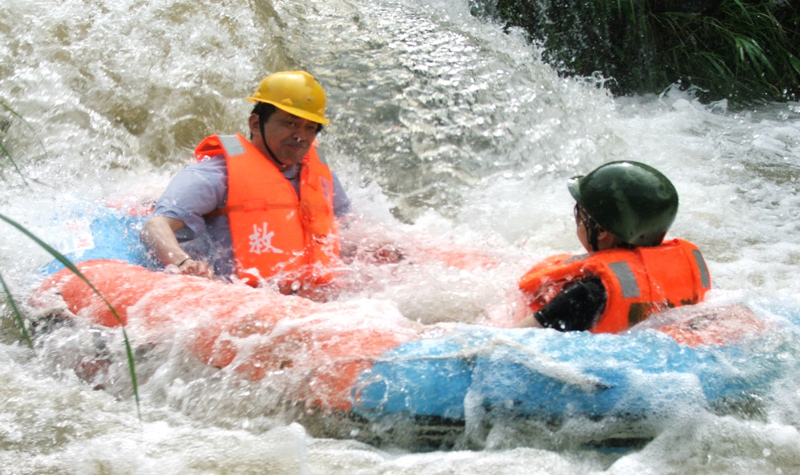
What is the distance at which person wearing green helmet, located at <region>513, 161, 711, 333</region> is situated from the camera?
2324mm

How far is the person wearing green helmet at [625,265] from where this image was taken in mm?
2324

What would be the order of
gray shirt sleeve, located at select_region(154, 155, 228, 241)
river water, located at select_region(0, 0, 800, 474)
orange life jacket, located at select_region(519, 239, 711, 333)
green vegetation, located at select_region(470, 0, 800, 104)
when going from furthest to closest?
green vegetation, located at select_region(470, 0, 800, 104)
gray shirt sleeve, located at select_region(154, 155, 228, 241)
orange life jacket, located at select_region(519, 239, 711, 333)
river water, located at select_region(0, 0, 800, 474)

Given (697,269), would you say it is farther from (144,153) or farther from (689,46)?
(689,46)

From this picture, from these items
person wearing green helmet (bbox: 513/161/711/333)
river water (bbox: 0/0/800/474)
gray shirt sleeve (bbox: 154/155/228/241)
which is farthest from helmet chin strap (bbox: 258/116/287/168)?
person wearing green helmet (bbox: 513/161/711/333)

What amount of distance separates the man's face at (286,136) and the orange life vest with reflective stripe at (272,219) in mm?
52

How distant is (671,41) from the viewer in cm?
673

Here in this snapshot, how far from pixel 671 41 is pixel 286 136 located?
185 inches

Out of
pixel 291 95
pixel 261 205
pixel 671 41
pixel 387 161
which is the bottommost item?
pixel 387 161

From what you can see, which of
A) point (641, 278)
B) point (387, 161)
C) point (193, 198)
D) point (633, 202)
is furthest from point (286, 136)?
point (387, 161)

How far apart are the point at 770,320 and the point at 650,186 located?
0.54m

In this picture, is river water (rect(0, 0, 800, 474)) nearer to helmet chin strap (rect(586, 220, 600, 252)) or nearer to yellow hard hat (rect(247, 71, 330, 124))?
helmet chin strap (rect(586, 220, 600, 252))

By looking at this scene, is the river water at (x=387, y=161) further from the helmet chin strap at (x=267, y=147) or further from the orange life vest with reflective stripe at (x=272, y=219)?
the helmet chin strap at (x=267, y=147)

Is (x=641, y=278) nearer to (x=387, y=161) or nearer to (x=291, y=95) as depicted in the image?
(x=291, y=95)

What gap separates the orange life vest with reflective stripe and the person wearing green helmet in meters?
1.05
